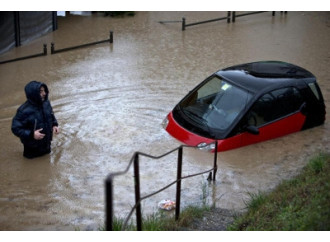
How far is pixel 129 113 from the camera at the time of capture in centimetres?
1155

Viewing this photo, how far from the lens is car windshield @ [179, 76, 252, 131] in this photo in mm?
9617

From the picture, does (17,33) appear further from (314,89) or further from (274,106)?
(314,89)

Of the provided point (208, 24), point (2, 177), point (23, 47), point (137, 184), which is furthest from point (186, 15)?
point (137, 184)

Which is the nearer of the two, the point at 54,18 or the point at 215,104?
the point at 215,104

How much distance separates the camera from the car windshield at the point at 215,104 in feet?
31.6

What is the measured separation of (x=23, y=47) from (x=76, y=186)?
9.28 metres

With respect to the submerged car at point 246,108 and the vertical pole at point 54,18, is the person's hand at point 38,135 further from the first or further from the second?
the vertical pole at point 54,18

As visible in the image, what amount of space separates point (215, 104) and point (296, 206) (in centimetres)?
386

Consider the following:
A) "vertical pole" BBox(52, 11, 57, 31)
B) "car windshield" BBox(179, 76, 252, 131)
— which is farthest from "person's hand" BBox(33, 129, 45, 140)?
"vertical pole" BBox(52, 11, 57, 31)

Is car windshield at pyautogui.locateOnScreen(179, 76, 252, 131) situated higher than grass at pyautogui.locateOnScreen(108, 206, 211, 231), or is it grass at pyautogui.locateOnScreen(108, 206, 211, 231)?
car windshield at pyautogui.locateOnScreen(179, 76, 252, 131)

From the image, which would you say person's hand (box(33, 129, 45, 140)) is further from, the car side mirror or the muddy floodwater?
the car side mirror

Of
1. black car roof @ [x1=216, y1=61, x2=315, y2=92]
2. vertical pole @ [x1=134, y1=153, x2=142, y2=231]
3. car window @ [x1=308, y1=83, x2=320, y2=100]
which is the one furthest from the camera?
car window @ [x1=308, y1=83, x2=320, y2=100]

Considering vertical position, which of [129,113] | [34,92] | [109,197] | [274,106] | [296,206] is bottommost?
[129,113]

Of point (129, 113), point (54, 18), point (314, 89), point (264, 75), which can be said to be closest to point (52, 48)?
point (54, 18)
